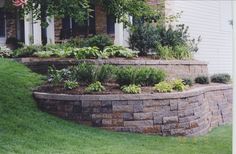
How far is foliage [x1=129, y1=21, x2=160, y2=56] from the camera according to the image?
12.3 meters

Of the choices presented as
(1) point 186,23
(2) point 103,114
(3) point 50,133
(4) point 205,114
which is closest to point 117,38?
(1) point 186,23

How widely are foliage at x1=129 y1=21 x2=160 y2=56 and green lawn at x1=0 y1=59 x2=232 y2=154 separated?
157 inches

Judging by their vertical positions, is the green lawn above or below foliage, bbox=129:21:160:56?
below

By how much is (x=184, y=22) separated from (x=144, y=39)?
3.07m

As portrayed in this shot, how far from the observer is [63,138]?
6.89 metres

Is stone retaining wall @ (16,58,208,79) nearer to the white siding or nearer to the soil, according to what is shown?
the soil

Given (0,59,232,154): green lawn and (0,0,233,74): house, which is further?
(0,0,233,74): house

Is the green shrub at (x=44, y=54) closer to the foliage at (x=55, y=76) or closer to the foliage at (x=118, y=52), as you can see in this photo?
the foliage at (x=55, y=76)

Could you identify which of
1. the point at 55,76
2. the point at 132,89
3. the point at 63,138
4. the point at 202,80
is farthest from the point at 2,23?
the point at 63,138

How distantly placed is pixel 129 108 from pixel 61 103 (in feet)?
4.33

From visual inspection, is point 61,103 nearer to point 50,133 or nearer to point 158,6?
point 50,133

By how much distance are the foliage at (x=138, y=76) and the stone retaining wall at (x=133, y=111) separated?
2.54 ft

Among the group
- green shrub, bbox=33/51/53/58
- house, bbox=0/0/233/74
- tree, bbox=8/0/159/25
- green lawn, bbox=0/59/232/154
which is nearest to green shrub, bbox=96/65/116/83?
green lawn, bbox=0/59/232/154

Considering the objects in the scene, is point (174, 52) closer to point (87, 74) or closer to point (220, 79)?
point (220, 79)
